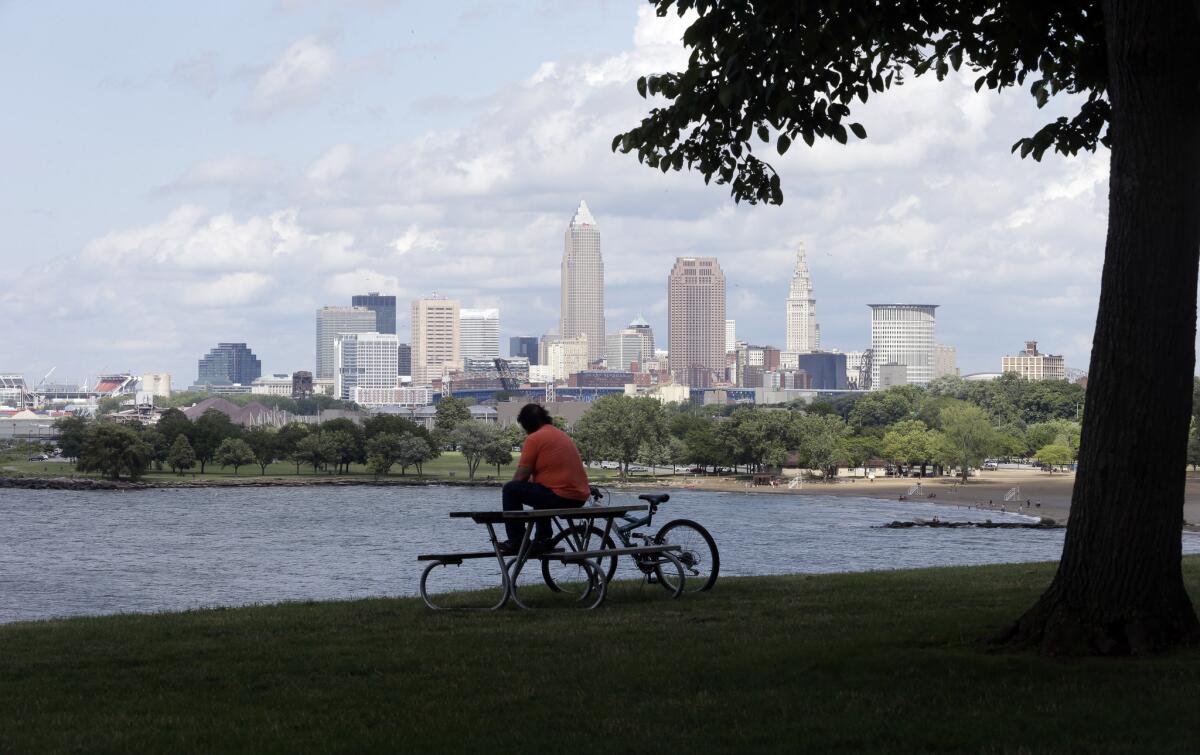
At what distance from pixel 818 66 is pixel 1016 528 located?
63923 mm

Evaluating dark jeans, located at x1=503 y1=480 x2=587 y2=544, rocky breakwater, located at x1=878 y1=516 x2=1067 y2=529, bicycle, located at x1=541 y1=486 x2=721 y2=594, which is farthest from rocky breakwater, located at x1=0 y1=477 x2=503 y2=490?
dark jeans, located at x1=503 y1=480 x2=587 y2=544

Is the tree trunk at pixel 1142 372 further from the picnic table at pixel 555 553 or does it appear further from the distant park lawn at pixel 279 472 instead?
the distant park lawn at pixel 279 472

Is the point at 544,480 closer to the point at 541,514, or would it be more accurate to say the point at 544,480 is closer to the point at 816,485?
the point at 541,514

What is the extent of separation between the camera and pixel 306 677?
9.07 meters

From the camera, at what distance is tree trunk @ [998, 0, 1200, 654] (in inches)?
356

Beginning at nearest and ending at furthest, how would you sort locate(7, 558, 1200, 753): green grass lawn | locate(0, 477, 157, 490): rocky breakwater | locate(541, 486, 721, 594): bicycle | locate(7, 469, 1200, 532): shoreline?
locate(7, 558, 1200, 753): green grass lawn < locate(541, 486, 721, 594): bicycle < locate(7, 469, 1200, 532): shoreline < locate(0, 477, 157, 490): rocky breakwater

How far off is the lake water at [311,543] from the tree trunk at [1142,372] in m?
26.3

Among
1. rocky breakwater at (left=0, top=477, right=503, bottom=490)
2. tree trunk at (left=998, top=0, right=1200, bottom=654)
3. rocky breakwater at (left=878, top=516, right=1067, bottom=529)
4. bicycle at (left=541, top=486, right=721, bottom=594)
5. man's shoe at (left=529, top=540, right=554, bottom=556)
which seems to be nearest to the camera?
tree trunk at (left=998, top=0, right=1200, bottom=654)

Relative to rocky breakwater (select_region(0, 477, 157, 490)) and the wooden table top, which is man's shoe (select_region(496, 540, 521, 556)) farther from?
rocky breakwater (select_region(0, 477, 157, 490))

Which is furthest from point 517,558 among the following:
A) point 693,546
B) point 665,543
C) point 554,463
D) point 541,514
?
point 693,546

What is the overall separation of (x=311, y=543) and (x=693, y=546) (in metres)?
52.5

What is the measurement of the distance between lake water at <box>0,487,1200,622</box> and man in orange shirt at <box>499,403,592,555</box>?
22.3 meters

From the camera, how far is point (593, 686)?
8.41 meters

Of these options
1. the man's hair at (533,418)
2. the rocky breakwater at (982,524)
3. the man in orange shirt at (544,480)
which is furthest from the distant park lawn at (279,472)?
the man in orange shirt at (544,480)
